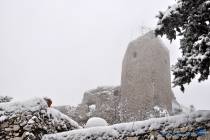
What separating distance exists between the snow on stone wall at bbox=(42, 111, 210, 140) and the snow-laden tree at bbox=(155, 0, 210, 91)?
→ 50 cm

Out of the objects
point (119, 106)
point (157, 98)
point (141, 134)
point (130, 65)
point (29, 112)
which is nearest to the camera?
point (141, 134)

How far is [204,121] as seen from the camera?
527 centimetres

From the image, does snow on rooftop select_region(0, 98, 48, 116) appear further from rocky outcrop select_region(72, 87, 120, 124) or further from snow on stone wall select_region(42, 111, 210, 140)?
rocky outcrop select_region(72, 87, 120, 124)

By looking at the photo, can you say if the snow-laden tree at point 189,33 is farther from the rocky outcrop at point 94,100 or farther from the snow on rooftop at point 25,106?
the rocky outcrop at point 94,100

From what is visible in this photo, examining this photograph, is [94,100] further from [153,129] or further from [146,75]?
[153,129]

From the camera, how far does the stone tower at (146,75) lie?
23609 millimetres

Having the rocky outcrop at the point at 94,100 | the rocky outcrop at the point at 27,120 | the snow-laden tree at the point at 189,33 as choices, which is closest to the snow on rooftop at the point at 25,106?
the rocky outcrop at the point at 27,120

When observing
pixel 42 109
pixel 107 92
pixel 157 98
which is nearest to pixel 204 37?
pixel 42 109

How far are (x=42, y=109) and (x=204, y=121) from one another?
3.03 metres

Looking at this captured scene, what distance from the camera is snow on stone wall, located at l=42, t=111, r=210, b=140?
534cm

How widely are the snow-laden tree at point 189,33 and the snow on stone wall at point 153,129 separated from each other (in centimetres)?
50

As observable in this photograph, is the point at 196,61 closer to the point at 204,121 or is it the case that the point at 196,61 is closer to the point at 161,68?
the point at 204,121

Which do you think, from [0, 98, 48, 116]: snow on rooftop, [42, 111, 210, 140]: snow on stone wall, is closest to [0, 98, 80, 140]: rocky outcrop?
[0, 98, 48, 116]: snow on rooftop

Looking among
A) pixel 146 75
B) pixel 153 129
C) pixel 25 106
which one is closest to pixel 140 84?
pixel 146 75
